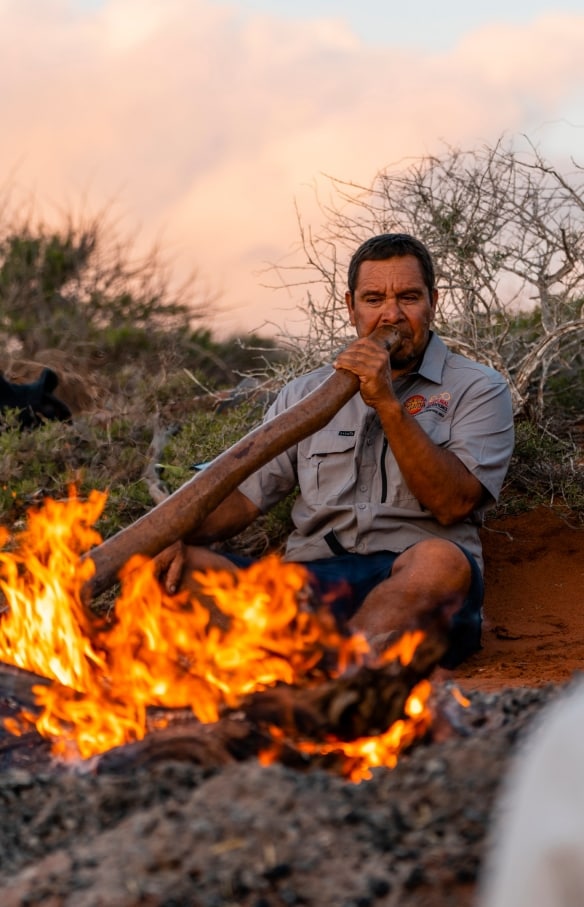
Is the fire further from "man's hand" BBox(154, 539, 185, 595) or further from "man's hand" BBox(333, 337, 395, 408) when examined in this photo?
"man's hand" BBox(333, 337, 395, 408)

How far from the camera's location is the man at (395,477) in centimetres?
382

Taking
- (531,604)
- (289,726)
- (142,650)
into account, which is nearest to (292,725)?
(289,726)

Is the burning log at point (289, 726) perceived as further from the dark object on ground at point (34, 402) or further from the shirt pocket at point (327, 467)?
the dark object on ground at point (34, 402)

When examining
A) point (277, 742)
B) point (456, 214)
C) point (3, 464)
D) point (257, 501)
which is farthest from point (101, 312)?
point (277, 742)

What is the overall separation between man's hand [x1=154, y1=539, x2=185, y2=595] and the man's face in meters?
1.10

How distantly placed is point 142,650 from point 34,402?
15.7 ft

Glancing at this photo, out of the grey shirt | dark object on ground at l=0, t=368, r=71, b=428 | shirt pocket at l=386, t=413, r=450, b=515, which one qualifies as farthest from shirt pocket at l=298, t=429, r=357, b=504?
dark object on ground at l=0, t=368, r=71, b=428

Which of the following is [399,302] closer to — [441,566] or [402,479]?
[402,479]

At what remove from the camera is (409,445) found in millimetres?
3832

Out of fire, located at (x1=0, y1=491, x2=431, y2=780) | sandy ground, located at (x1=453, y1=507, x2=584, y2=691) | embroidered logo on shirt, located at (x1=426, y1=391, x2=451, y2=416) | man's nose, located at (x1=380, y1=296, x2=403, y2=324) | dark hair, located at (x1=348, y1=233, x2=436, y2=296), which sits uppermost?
dark hair, located at (x1=348, y1=233, x2=436, y2=296)

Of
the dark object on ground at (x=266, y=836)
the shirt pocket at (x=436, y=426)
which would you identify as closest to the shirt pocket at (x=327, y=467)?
the shirt pocket at (x=436, y=426)

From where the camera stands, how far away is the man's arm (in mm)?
3814

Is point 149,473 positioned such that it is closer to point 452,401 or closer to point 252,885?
point 452,401

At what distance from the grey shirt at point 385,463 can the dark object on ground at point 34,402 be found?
349cm
